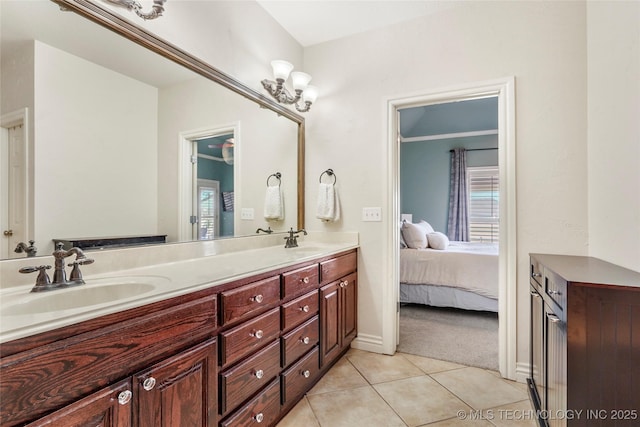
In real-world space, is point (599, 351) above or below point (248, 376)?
above

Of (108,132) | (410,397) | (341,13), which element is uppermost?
(341,13)

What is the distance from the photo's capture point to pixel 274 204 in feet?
8.09

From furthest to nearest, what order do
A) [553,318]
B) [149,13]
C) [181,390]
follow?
[149,13]
[553,318]
[181,390]

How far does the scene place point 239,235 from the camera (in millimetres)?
2121

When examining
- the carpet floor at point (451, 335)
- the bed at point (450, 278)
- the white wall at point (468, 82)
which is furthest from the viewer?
the bed at point (450, 278)

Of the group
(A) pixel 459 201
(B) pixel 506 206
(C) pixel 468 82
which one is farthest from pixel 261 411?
(A) pixel 459 201

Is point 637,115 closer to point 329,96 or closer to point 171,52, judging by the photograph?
point 329,96

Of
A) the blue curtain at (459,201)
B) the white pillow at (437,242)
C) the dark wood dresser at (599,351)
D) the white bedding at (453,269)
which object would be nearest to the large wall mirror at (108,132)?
the dark wood dresser at (599,351)

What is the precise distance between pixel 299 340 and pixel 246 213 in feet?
3.12

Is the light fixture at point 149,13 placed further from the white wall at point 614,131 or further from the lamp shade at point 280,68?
the white wall at point 614,131

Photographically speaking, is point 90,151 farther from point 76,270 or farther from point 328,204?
point 328,204

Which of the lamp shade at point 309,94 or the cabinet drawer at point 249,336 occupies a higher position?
the lamp shade at point 309,94

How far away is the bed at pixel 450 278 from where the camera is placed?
3207mm

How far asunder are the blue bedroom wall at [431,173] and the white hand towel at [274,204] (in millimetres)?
4325
